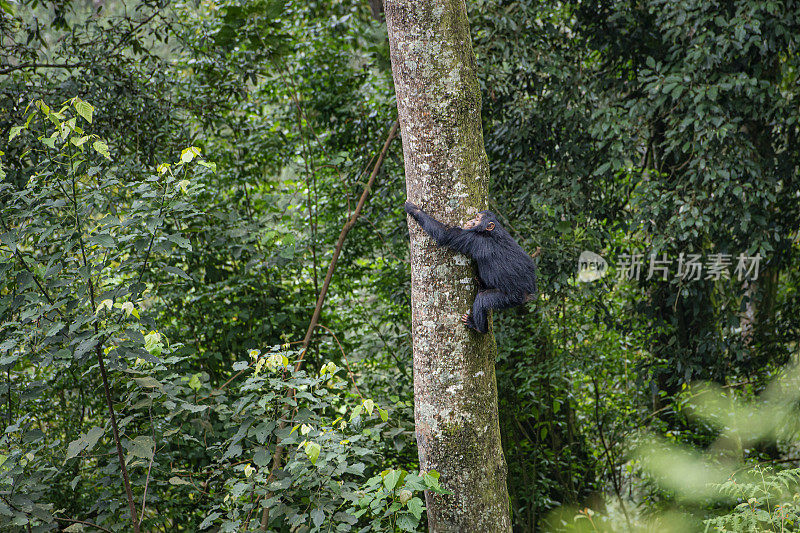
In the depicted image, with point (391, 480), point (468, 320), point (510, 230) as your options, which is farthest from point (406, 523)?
point (510, 230)

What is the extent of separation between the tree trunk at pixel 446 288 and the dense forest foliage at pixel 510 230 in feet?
2.40

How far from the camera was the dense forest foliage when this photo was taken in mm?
3445

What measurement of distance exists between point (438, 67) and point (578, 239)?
1889 millimetres

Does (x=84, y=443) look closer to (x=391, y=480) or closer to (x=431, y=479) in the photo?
(x=391, y=480)

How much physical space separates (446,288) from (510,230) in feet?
5.76

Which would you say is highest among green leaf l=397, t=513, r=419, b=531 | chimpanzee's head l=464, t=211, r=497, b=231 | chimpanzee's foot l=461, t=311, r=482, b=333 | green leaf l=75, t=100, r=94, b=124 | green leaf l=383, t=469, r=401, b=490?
green leaf l=75, t=100, r=94, b=124

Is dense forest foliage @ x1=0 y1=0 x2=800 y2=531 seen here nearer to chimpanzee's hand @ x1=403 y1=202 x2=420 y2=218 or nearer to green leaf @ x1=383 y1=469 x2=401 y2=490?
green leaf @ x1=383 y1=469 x2=401 y2=490

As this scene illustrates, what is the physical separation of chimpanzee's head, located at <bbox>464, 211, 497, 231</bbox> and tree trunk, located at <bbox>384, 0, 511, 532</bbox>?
0.10 ft

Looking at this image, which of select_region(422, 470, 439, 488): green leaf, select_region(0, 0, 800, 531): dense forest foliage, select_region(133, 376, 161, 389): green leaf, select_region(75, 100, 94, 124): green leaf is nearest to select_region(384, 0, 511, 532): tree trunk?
select_region(422, 470, 439, 488): green leaf

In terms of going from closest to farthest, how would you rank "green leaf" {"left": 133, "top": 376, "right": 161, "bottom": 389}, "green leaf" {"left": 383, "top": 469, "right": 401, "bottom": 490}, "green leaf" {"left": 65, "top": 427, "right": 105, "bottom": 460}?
"green leaf" {"left": 383, "top": 469, "right": 401, "bottom": 490} → "green leaf" {"left": 65, "top": 427, "right": 105, "bottom": 460} → "green leaf" {"left": 133, "top": 376, "right": 161, "bottom": 389}

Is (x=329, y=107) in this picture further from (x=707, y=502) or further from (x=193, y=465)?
(x=707, y=502)

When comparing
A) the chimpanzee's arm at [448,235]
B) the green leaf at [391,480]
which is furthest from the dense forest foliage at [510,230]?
the chimpanzee's arm at [448,235]

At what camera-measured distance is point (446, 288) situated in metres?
2.29

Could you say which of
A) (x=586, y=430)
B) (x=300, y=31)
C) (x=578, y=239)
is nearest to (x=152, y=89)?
(x=300, y=31)
